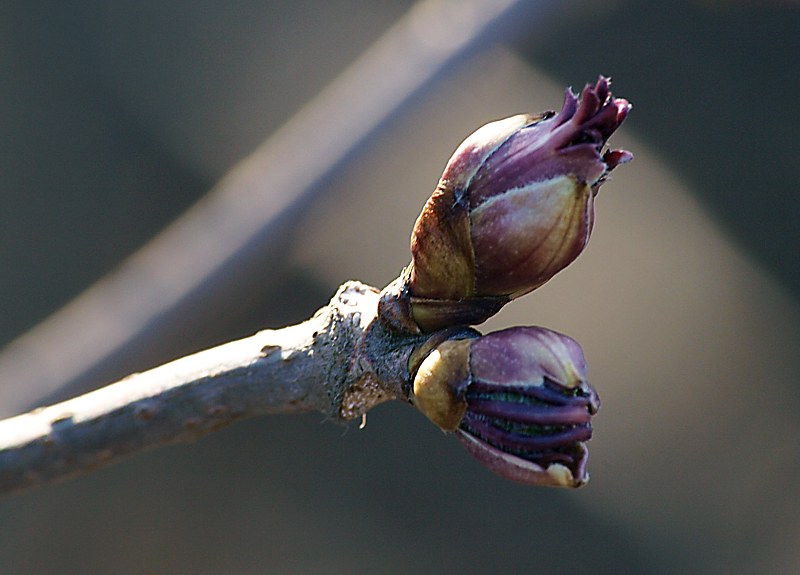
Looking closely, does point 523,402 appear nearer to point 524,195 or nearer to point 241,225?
point 524,195

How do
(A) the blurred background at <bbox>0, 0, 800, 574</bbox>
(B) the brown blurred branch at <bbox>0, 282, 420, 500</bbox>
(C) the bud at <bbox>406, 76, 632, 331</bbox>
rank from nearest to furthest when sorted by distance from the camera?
(C) the bud at <bbox>406, 76, 632, 331</bbox> < (B) the brown blurred branch at <bbox>0, 282, 420, 500</bbox> < (A) the blurred background at <bbox>0, 0, 800, 574</bbox>

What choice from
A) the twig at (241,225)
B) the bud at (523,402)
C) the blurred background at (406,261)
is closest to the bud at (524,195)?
the bud at (523,402)

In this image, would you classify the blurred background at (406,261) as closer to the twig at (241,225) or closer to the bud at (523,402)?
the twig at (241,225)

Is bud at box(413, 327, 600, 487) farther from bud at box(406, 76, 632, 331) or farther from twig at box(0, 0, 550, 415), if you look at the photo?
twig at box(0, 0, 550, 415)

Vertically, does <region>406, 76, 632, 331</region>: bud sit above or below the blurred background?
below

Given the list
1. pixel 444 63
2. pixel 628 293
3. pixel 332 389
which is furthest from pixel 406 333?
pixel 628 293

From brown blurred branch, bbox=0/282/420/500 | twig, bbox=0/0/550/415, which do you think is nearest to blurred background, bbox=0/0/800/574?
twig, bbox=0/0/550/415

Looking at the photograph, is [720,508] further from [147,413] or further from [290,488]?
[147,413]

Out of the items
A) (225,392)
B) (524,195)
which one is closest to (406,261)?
(225,392)
